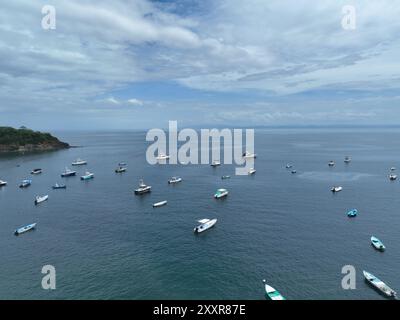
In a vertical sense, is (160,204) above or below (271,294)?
above

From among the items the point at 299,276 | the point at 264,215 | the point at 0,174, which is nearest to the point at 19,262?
the point at 299,276

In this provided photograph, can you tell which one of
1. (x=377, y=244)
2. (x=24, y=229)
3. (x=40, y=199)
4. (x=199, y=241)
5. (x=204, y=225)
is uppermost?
(x=40, y=199)

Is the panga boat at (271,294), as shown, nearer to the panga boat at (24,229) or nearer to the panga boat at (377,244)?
the panga boat at (377,244)

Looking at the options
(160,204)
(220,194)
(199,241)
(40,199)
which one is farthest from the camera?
(220,194)

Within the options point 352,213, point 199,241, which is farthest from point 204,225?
point 352,213

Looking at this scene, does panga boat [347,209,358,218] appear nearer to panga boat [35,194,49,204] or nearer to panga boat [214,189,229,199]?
panga boat [214,189,229,199]

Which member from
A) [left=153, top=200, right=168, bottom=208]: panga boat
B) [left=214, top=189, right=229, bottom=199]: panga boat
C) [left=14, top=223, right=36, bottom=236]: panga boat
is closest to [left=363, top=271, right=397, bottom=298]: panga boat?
[left=214, top=189, right=229, bottom=199]: panga boat

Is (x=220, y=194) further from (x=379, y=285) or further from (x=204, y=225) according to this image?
(x=379, y=285)
